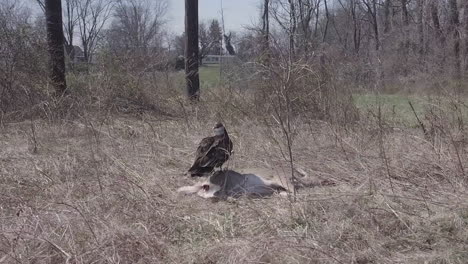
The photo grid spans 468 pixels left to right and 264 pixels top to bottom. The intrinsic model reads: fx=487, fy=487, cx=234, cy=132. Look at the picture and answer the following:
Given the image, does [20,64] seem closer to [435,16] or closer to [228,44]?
[228,44]

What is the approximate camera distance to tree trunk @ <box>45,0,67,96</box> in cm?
982

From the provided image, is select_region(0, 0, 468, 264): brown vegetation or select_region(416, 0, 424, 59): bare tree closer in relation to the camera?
select_region(0, 0, 468, 264): brown vegetation

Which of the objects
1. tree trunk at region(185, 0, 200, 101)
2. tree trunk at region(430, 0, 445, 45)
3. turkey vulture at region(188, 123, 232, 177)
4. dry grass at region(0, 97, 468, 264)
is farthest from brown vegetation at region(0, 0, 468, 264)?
tree trunk at region(430, 0, 445, 45)

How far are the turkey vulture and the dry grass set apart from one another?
1.08 feet

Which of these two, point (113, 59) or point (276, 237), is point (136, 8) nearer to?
point (113, 59)

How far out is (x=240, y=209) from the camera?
370 cm

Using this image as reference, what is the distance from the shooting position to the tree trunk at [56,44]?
9.82 metres

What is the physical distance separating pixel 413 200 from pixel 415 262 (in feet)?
3.13

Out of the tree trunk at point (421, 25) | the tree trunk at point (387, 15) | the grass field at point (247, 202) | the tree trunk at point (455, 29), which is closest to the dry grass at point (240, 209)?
the grass field at point (247, 202)

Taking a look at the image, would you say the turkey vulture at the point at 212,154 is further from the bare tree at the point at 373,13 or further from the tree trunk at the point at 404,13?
the bare tree at the point at 373,13

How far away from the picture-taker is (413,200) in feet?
11.9

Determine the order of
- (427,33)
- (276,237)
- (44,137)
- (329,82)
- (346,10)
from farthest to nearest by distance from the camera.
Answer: (346,10) → (427,33) → (329,82) → (44,137) → (276,237)

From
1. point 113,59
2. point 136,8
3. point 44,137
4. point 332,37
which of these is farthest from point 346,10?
point 44,137

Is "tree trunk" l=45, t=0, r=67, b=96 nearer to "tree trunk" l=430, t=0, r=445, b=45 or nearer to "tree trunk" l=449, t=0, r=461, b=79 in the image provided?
"tree trunk" l=449, t=0, r=461, b=79
